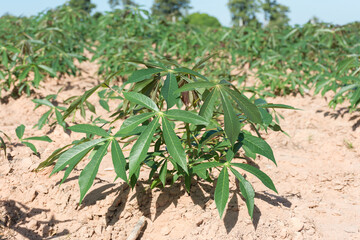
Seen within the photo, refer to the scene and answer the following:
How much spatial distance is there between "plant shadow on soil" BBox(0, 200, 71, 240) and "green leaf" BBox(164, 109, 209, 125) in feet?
2.59

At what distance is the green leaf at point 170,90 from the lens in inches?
43.1

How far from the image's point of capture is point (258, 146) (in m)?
1.15

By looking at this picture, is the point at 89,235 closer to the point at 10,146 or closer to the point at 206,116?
the point at 206,116

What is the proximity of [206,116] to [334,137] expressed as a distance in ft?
5.91

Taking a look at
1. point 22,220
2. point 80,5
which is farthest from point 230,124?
point 80,5

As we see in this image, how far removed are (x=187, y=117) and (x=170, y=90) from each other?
0.14 meters

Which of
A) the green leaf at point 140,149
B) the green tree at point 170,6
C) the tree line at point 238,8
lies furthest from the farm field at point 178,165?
the green tree at point 170,6

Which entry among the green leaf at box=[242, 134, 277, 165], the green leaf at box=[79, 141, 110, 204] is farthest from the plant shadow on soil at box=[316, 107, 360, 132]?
the green leaf at box=[79, 141, 110, 204]

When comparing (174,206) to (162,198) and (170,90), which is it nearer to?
(162,198)

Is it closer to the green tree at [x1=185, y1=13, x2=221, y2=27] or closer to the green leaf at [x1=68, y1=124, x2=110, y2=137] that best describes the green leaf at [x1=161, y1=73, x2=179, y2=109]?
the green leaf at [x1=68, y1=124, x2=110, y2=137]

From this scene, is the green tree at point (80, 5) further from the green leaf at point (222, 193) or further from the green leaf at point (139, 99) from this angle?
the green leaf at point (222, 193)

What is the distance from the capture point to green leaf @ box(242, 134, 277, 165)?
3.68ft

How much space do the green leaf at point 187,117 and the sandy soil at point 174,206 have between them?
0.53 m

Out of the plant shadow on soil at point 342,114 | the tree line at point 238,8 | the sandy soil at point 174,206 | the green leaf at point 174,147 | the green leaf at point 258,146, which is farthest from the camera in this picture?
the tree line at point 238,8
